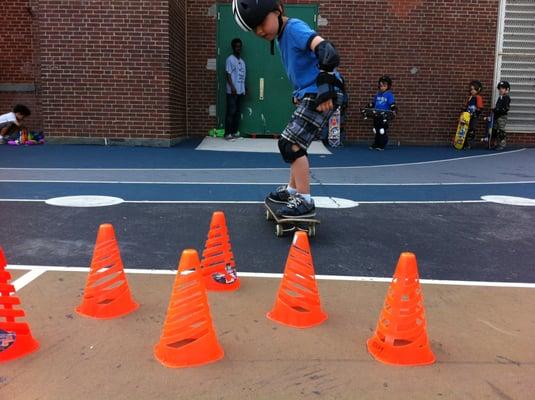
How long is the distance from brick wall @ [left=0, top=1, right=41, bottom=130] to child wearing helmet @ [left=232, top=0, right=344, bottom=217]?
11483 millimetres

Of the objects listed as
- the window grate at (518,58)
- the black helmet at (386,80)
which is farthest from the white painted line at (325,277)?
the window grate at (518,58)

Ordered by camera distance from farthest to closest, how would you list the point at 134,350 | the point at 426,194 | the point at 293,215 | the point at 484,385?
the point at 426,194, the point at 293,215, the point at 134,350, the point at 484,385

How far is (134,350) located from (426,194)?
5.99m

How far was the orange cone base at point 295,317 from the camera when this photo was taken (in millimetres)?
3045

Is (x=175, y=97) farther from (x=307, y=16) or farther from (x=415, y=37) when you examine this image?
(x=415, y=37)

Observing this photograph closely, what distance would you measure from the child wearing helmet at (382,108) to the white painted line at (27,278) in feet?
37.6

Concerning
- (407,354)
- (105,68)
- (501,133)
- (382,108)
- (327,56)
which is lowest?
(407,354)

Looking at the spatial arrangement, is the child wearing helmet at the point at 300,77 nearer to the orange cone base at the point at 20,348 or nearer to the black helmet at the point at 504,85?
the orange cone base at the point at 20,348

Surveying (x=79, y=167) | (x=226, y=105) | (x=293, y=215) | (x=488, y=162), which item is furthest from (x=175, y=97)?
(x=293, y=215)

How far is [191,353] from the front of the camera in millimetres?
2547

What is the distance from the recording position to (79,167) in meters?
9.59

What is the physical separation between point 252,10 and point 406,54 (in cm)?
1154

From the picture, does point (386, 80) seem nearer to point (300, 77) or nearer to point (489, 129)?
point (489, 129)

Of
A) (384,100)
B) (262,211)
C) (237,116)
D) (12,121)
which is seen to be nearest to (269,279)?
(262,211)
